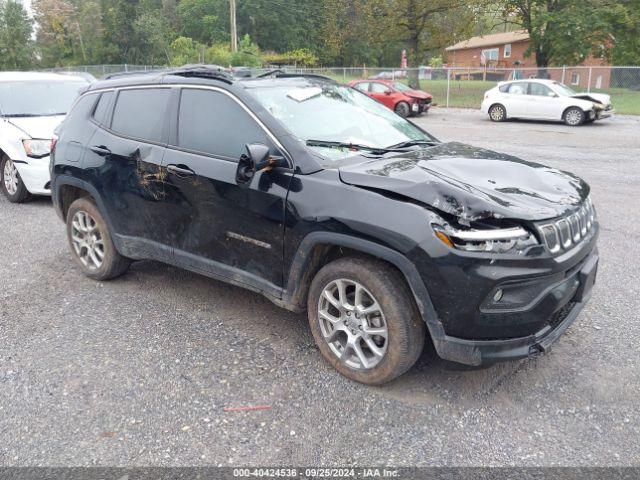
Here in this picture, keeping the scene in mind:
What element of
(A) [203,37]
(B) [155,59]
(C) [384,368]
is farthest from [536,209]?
(A) [203,37]

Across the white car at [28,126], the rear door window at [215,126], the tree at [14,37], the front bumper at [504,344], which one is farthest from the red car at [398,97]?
the tree at [14,37]

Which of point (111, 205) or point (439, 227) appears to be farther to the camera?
point (111, 205)

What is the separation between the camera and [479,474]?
2.60m

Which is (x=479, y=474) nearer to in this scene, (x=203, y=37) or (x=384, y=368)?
(x=384, y=368)

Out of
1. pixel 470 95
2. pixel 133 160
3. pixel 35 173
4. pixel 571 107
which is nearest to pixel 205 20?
pixel 470 95

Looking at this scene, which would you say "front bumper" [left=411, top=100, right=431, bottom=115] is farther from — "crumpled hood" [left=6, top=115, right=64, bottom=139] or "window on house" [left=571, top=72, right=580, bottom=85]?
"crumpled hood" [left=6, top=115, right=64, bottom=139]

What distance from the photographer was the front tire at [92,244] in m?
4.82

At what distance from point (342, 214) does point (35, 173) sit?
20.0 ft

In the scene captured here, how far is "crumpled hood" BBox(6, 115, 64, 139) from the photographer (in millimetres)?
7582

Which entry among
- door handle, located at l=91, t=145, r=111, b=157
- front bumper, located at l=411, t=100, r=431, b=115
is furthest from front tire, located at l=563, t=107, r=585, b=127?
door handle, located at l=91, t=145, r=111, b=157

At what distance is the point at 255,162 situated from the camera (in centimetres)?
337

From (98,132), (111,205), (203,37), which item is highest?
(203,37)

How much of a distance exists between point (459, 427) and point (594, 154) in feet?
36.2

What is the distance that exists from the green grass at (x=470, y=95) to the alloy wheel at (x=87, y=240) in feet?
67.4
